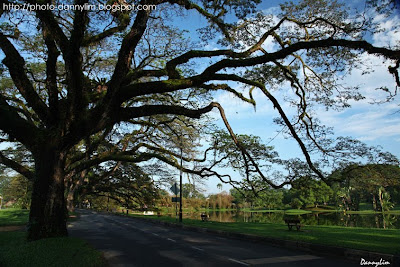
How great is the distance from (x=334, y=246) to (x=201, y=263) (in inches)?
201

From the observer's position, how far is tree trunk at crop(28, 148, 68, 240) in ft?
34.0

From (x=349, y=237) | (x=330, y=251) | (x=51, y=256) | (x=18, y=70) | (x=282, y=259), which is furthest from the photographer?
(x=349, y=237)

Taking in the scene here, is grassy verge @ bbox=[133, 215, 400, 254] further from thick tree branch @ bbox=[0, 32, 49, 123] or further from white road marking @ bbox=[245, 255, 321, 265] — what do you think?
thick tree branch @ bbox=[0, 32, 49, 123]

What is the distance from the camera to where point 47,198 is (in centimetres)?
1058

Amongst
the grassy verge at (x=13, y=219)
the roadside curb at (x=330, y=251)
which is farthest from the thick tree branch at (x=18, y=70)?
the grassy verge at (x=13, y=219)

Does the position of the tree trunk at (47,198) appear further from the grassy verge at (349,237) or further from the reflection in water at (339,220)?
the reflection in water at (339,220)

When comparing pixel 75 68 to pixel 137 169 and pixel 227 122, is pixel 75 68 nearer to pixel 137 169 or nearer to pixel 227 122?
pixel 227 122

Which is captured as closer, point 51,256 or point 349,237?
point 51,256

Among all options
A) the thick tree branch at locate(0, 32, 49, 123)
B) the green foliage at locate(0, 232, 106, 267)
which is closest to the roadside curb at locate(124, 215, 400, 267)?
the green foliage at locate(0, 232, 106, 267)

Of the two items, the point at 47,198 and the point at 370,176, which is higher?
the point at 370,176

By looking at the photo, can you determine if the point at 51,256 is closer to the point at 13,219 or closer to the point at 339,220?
the point at 13,219

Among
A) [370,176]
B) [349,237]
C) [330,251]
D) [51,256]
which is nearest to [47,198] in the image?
[51,256]

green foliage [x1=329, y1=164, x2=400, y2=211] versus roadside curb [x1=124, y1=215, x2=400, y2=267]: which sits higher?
green foliage [x1=329, y1=164, x2=400, y2=211]

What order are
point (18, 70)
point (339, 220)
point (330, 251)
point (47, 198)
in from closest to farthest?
1. point (330, 251)
2. point (18, 70)
3. point (47, 198)
4. point (339, 220)
